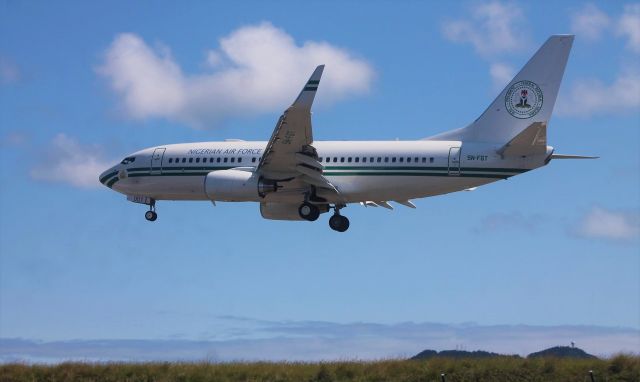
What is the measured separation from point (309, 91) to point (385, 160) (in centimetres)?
632

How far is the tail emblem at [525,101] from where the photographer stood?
1865 inches

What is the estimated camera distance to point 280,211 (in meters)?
51.8

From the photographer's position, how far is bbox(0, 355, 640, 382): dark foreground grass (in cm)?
3122

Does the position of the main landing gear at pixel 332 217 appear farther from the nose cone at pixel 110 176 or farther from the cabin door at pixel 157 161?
the nose cone at pixel 110 176

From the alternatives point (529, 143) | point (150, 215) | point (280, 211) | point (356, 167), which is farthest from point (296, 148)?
point (150, 215)

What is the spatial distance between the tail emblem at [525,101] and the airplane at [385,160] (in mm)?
41

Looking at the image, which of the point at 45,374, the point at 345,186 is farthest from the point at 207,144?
the point at 45,374

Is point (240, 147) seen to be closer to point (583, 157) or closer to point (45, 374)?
point (583, 157)

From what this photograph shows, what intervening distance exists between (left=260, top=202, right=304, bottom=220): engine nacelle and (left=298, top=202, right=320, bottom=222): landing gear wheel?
3.94ft

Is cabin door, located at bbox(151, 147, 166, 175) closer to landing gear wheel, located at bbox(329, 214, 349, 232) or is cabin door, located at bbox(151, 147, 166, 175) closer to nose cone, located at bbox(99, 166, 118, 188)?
nose cone, located at bbox(99, 166, 118, 188)

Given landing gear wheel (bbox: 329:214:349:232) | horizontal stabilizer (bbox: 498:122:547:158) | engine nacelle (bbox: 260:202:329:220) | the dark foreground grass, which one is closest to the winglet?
horizontal stabilizer (bbox: 498:122:547:158)

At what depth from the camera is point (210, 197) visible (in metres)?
48.7

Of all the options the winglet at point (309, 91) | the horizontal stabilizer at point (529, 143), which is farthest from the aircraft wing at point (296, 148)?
the horizontal stabilizer at point (529, 143)

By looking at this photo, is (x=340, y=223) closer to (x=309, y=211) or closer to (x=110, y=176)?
(x=309, y=211)
